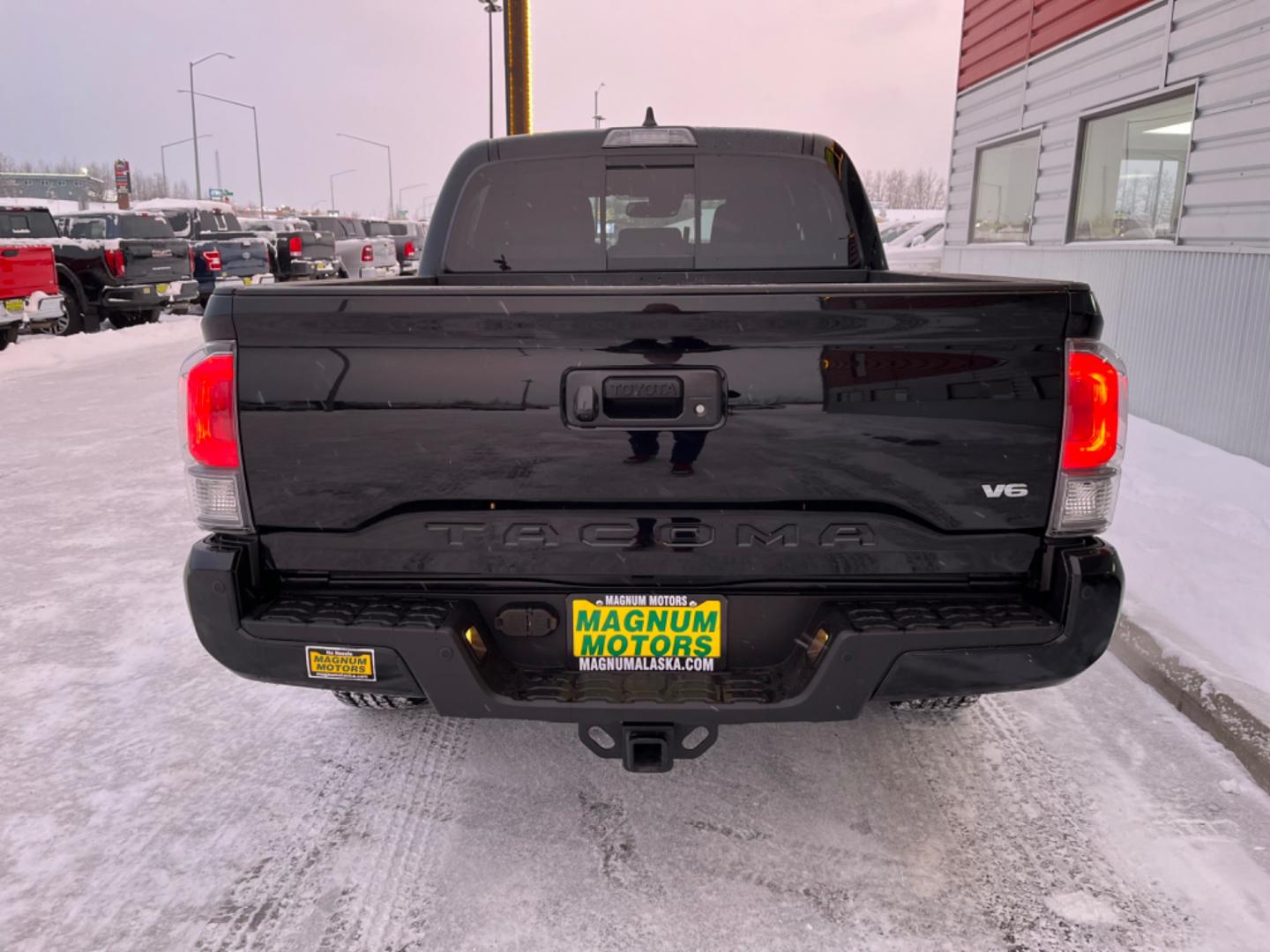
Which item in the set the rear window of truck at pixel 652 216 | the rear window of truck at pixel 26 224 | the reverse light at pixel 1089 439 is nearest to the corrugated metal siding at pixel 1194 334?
the rear window of truck at pixel 652 216

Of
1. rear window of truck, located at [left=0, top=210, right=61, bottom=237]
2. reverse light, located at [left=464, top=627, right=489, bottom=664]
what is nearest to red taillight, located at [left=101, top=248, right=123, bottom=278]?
rear window of truck, located at [left=0, top=210, right=61, bottom=237]

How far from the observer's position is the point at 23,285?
1190 cm

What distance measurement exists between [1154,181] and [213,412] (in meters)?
8.75

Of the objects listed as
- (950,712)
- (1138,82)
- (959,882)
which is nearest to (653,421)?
(959,882)

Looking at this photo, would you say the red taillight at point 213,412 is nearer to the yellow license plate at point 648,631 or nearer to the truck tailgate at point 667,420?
the truck tailgate at point 667,420

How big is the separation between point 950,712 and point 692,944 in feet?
5.11

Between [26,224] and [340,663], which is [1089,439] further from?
[26,224]

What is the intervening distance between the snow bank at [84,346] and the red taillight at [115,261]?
0.97 meters

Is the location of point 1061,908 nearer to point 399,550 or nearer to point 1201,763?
point 1201,763

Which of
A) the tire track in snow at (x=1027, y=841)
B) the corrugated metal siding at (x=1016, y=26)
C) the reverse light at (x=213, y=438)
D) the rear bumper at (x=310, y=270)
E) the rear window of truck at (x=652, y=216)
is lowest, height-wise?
the tire track in snow at (x=1027, y=841)

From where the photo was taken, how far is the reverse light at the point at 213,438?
2.20 m

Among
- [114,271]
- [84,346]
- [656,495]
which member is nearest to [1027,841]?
[656,495]

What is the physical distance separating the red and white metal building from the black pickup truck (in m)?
5.61

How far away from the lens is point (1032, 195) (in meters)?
10.7
